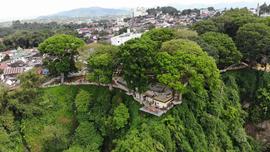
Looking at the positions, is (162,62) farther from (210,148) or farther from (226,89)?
(226,89)

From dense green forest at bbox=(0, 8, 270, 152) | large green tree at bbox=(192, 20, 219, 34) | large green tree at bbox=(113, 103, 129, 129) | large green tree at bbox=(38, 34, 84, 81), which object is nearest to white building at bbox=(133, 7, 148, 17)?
large green tree at bbox=(192, 20, 219, 34)

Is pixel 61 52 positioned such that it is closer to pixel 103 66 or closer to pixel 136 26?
pixel 103 66

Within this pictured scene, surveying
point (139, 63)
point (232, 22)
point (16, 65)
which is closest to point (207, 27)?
point (232, 22)

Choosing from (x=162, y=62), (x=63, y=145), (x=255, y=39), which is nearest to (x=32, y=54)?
(x=63, y=145)

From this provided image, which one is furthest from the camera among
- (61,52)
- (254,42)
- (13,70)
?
(13,70)

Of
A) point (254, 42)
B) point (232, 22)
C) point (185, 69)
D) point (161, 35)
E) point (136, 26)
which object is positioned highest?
point (232, 22)

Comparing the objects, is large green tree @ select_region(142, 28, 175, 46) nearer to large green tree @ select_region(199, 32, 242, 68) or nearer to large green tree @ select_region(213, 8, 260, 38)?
large green tree @ select_region(199, 32, 242, 68)

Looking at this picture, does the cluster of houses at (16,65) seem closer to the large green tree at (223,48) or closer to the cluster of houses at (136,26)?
the cluster of houses at (136,26)
